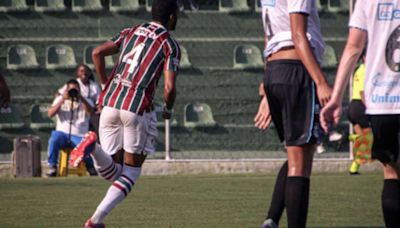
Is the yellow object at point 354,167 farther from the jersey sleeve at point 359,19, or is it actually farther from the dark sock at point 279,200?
the jersey sleeve at point 359,19

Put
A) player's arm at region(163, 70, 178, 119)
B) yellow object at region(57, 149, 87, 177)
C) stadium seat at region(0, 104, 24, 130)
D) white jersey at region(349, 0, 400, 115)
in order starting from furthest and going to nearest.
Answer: stadium seat at region(0, 104, 24, 130), yellow object at region(57, 149, 87, 177), player's arm at region(163, 70, 178, 119), white jersey at region(349, 0, 400, 115)

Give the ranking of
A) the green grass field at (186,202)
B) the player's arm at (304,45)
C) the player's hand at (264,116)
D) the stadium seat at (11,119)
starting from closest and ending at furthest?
the player's arm at (304,45) < the player's hand at (264,116) < the green grass field at (186,202) < the stadium seat at (11,119)

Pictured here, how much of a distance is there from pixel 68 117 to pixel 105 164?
10.1 meters

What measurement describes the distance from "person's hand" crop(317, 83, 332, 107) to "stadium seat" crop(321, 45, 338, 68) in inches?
540

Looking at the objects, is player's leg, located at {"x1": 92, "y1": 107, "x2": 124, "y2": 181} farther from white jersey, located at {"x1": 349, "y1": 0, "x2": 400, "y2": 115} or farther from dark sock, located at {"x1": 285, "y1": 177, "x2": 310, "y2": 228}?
white jersey, located at {"x1": 349, "y1": 0, "x2": 400, "y2": 115}

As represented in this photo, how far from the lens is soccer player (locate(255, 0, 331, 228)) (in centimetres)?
770

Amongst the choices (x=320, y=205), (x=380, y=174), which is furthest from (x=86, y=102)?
(x=320, y=205)

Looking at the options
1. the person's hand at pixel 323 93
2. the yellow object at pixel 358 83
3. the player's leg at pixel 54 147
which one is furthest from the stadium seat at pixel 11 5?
the person's hand at pixel 323 93

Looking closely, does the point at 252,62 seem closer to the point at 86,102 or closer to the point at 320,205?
the point at 86,102

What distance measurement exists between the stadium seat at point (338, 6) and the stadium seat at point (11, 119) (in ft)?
18.6

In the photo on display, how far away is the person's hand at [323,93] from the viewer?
7.30 m

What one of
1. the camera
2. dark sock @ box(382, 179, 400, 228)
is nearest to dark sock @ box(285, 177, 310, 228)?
dark sock @ box(382, 179, 400, 228)

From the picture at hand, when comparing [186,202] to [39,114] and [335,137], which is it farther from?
[39,114]

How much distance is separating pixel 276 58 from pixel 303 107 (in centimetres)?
45
